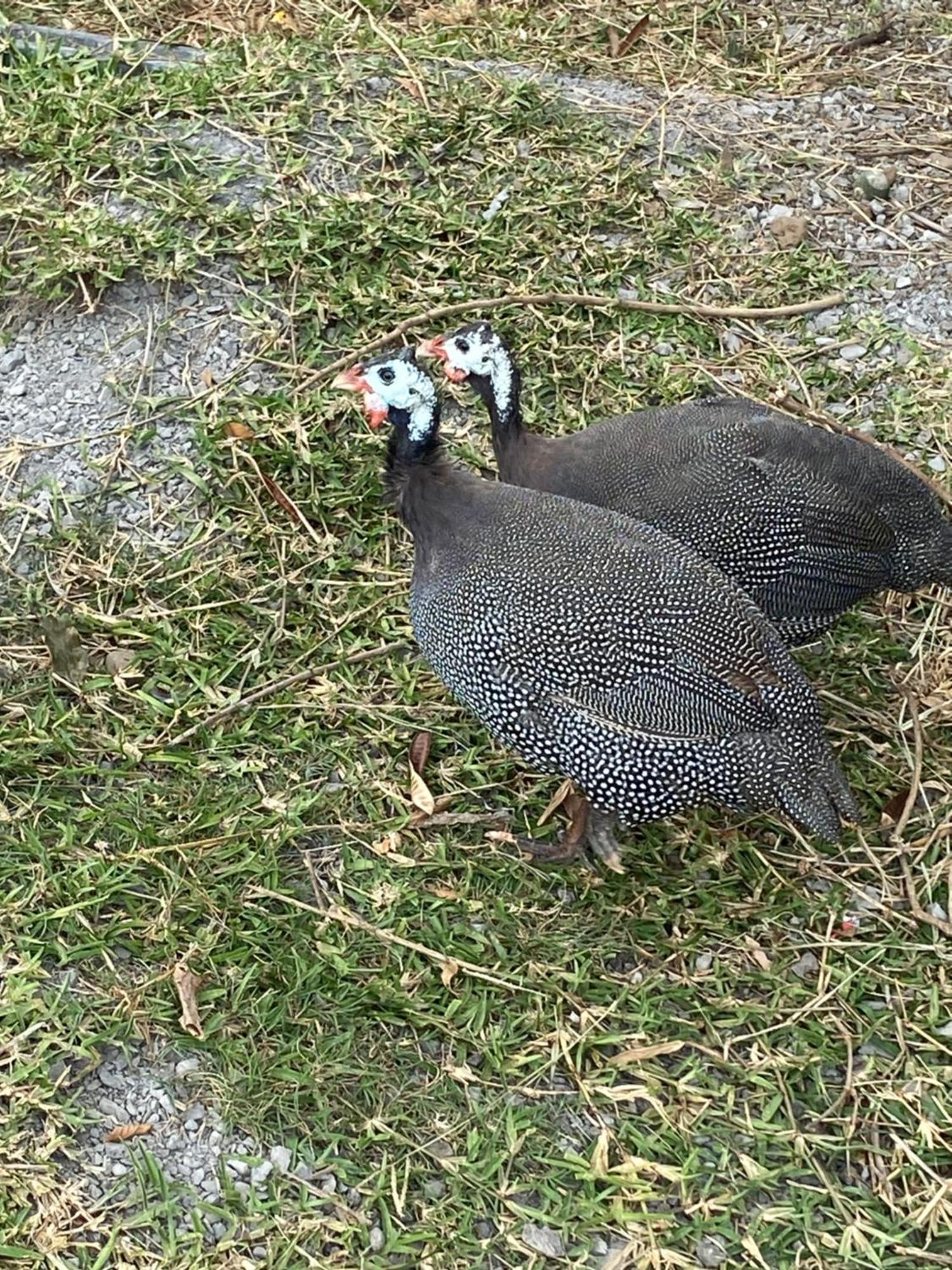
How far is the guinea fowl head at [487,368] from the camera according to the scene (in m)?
3.10

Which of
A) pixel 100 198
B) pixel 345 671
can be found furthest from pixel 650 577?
pixel 100 198

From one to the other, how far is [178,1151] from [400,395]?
152cm

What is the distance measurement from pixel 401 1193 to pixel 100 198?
9.89 ft

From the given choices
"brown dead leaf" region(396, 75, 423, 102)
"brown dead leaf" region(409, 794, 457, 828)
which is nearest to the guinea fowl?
"brown dead leaf" region(409, 794, 457, 828)

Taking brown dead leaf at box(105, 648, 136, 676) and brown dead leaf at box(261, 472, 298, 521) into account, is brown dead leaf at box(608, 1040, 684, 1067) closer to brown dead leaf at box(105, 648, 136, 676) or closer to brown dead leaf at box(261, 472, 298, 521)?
brown dead leaf at box(105, 648, 136, 676)

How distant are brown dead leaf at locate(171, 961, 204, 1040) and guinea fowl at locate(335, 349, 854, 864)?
0.76 m

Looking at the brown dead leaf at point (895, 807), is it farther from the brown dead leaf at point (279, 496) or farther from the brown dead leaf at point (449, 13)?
the brown dead leaf at point (449, 13)

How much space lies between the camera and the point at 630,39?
16.1 feet

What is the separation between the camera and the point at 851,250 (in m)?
4.24

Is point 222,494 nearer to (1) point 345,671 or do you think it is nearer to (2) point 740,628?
(1) point 345,671

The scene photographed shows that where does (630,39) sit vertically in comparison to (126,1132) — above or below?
above

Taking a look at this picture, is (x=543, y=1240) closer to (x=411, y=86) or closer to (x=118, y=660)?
(x=118, y=660)

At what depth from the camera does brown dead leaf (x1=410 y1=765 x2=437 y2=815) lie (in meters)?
2.97

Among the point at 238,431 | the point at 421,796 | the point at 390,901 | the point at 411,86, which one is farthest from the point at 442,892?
the point at 411,86
